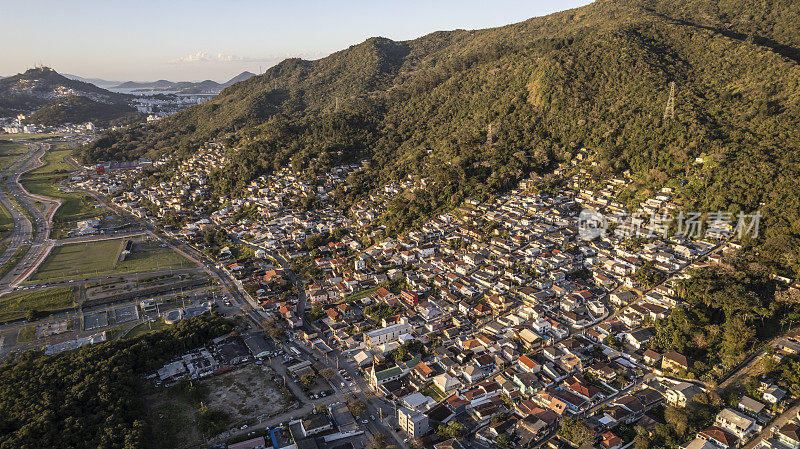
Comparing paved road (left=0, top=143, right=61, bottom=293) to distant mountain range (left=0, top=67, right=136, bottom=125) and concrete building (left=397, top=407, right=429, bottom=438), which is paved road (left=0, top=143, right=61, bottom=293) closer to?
concrete building (left=397, top=407, right=429, bottom=438)

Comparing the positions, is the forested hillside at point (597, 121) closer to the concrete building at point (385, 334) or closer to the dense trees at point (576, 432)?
the concrete building at point (385, 334)

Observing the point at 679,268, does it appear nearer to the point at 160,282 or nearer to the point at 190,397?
the point at 190,397

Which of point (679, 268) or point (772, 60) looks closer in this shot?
point (679, 268)

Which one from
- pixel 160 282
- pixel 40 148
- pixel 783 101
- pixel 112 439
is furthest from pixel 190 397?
pixel 40 148

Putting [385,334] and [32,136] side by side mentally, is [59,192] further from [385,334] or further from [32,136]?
[385,334]

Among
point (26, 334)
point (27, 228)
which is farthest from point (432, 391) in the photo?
point (27, 228)

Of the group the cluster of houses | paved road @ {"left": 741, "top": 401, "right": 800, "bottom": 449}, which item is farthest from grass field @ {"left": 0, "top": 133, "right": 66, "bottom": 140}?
Result: paved road @ {"left": 741, "top": 401, "right": 800, "bottom": 449}

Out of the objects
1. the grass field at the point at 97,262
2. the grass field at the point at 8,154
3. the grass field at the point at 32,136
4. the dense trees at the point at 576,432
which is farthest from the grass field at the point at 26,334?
the grass field at the point at 32,136
